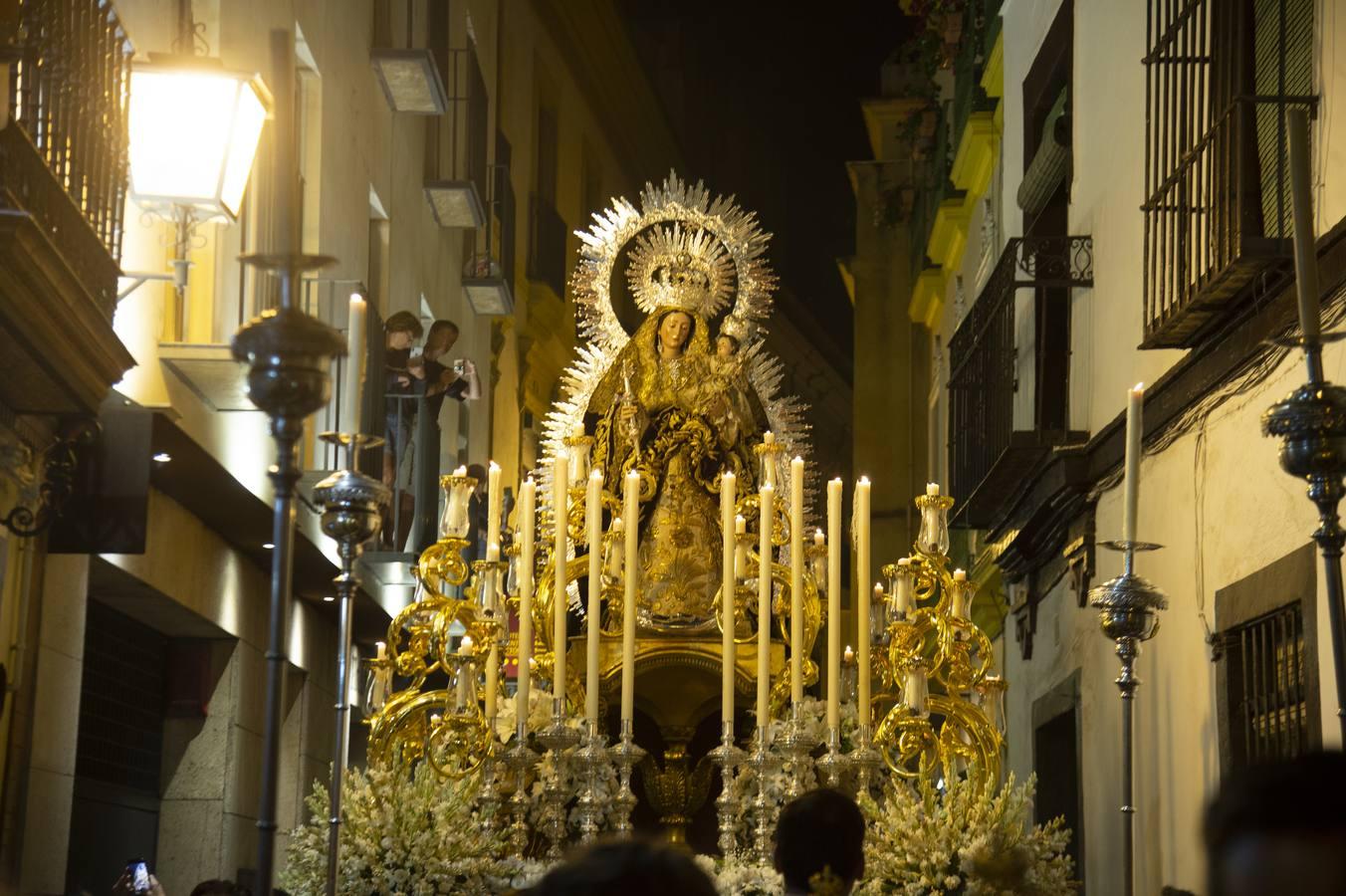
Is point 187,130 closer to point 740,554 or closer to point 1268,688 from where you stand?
point 740,554

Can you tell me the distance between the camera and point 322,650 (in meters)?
15.0

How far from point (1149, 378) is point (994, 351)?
3025mm

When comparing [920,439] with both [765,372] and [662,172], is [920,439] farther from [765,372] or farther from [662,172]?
[765,372]

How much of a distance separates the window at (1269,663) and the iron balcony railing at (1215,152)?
911 millimetres

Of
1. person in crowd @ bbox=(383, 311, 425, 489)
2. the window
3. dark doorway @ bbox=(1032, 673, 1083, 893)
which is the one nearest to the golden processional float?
the window

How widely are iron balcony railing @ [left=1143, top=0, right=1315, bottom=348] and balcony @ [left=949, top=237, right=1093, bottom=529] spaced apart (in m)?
2.03

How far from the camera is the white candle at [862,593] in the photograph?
21.9ft

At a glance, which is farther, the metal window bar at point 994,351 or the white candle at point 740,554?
the metal window bar at point 994,351

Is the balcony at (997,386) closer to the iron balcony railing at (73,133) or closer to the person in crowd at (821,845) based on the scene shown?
the iron balcony railing at (73,133)

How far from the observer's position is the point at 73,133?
674 cm

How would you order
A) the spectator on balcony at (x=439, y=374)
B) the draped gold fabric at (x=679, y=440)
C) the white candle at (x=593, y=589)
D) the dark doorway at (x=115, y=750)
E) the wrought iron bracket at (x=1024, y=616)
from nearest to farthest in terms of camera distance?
the white candle at (x=593, y=589)
the draped gold fabric at (x=679, y=440)
the dark doorway at (x=115, y=750)
the wrought iron bracket at (x=1024, y=616)
the spectator on balcony at (x=439, y=374)

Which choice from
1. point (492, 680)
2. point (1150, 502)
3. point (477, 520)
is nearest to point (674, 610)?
point (492, 680)


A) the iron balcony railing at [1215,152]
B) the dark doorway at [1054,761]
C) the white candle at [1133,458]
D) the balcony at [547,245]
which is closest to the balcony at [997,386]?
the dark doorway at [1054,761]

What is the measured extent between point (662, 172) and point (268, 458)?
53.0 feet
